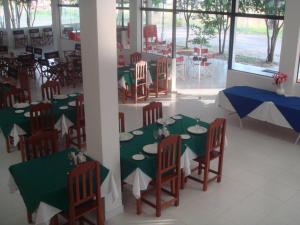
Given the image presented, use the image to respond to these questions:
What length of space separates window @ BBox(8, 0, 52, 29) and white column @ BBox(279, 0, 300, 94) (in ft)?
42.2

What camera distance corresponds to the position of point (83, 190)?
4.34 meters

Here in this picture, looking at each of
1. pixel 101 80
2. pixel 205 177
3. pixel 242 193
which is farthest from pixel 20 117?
pixel 242 193

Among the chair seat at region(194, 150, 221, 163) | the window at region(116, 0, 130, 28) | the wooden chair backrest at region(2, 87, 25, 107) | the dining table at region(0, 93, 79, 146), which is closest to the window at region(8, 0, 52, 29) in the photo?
the window at region(116, 0, 130, 28)

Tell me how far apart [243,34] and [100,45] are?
5.85m

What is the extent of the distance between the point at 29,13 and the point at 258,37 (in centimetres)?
1257

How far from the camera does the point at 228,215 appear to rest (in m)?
5.25

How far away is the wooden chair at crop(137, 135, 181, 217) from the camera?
4898 millimetres

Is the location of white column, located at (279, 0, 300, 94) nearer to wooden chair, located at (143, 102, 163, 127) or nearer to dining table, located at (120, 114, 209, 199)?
dining table, located at (120, 114, 209, 199)

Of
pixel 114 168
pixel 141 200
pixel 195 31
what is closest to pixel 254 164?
pixel 141 200

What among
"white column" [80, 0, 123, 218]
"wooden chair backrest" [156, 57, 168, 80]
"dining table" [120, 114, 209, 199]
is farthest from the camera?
"wooden chair backrest" [156, 57, 168, 80]

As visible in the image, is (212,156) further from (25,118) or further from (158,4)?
(158,4)

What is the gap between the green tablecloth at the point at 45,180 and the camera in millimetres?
4262

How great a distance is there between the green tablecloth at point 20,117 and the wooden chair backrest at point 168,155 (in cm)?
269

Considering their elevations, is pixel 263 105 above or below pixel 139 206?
above
